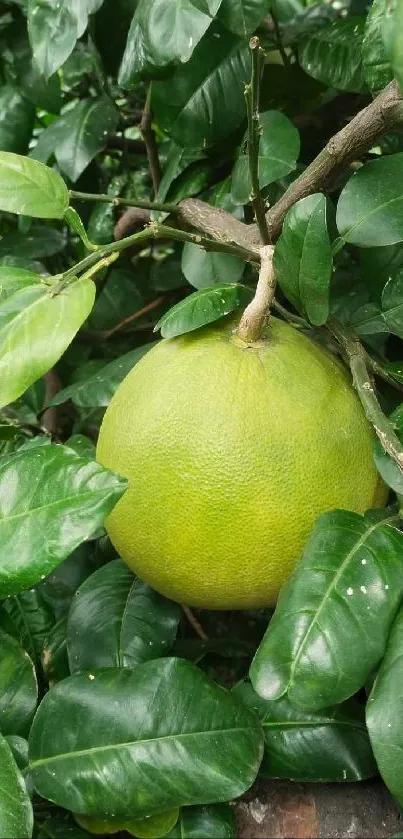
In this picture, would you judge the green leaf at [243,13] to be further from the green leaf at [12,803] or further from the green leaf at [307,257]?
the green leaf at [12,803]

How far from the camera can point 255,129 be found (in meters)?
0.64

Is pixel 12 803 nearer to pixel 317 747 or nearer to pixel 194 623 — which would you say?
pixel 317 747

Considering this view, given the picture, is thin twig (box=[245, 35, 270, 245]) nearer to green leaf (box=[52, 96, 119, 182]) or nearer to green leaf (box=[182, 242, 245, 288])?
green leaf (box=[182, 242, 245, 288])

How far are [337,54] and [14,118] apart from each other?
424 millimetres

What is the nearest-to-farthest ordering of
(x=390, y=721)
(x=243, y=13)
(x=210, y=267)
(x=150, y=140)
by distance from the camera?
(x=390, y=721) < (x=243, y=13) < (x=210, y=267) < (x=150, y=140)

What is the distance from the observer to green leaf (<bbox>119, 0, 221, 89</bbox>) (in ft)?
2.23

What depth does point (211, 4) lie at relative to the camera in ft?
2.15

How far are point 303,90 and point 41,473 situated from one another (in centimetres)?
67

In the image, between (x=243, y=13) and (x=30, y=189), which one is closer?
(x=30, y=189)

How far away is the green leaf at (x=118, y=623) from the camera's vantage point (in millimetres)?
747

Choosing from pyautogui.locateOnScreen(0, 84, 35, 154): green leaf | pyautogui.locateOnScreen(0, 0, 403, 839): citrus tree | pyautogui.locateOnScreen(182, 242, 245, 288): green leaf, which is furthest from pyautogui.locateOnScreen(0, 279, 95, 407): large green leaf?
pyautogui.locateOnScreen(0, 84, 35, 154): green leaf

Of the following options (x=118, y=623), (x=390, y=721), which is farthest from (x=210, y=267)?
(x=390, y=721)

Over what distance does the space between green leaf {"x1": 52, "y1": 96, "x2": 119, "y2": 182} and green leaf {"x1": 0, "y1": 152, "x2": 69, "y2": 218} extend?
0.37 metres

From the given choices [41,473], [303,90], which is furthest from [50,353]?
[303,90]
